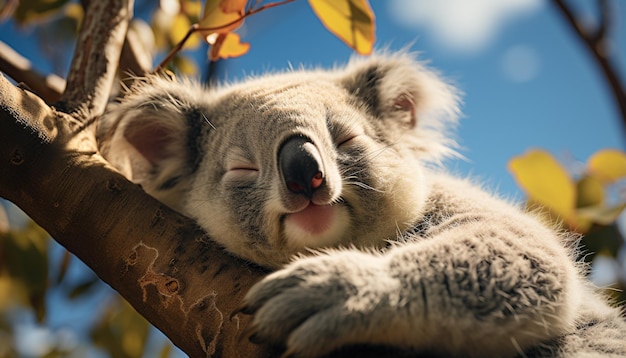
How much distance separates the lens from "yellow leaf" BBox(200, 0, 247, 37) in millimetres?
1959

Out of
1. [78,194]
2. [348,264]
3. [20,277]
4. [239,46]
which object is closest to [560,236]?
[348,264]

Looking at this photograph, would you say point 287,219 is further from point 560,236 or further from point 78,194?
point 560,236

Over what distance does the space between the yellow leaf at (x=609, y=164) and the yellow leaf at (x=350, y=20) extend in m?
1.48

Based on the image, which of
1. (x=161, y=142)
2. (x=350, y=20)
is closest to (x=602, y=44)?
(x=350, y=20)

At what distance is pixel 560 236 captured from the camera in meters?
2.56

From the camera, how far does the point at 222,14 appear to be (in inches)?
78.9

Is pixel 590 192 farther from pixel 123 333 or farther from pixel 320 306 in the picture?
pixel 123 333

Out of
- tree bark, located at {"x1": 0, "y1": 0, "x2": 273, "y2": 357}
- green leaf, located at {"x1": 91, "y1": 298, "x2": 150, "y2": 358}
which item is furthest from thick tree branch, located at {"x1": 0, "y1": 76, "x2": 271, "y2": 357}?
green leaf, located at {"x1": 91, "y1": 298, "x2": 150, "y2": 358}

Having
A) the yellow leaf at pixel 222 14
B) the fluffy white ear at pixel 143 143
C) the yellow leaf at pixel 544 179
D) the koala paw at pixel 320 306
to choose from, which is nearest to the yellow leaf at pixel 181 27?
the fluffy white ear at pixel 143 143

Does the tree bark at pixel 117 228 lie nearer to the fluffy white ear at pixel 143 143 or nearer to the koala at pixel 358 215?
the koala at pixel 358 215

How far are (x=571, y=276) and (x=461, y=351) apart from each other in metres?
0.59

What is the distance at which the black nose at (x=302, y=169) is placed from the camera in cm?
192

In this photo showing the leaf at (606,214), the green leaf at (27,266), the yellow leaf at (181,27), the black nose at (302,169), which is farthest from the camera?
the yellow leaf at (181,27)

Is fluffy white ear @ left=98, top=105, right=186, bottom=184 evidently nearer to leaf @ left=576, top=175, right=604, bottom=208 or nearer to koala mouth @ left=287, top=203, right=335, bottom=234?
koala mouth @ left=287, top=203, right=335, bottom=234
